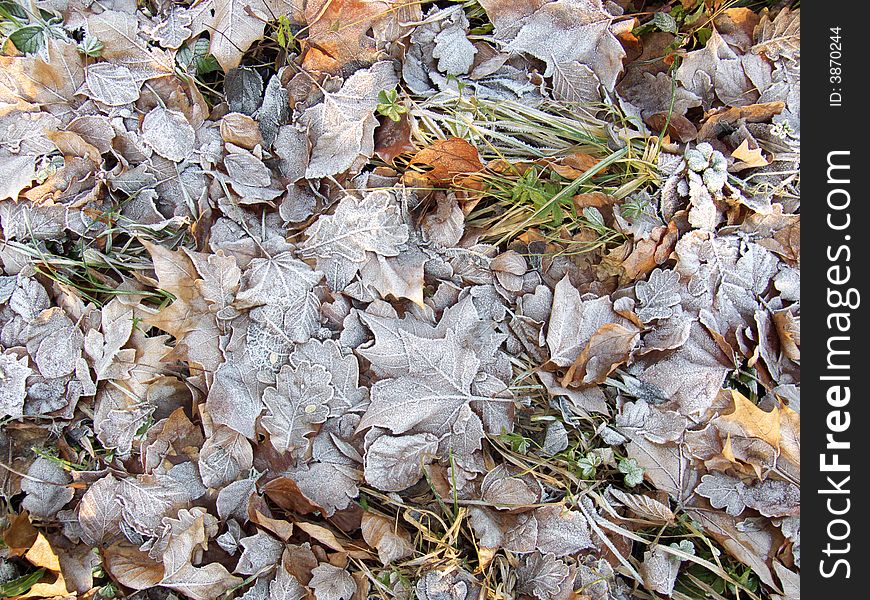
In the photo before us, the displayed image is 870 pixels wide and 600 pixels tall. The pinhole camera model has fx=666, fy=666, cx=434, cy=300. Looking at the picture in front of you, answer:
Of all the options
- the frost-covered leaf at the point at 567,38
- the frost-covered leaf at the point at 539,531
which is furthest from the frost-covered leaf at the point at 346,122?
the frost-covered leaf at the point at 539,531

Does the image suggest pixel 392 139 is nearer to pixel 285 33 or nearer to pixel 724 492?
pixel 285 33

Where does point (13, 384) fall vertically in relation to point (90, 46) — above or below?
below

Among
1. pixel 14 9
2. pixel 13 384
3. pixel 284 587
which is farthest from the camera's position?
pixel 14 9

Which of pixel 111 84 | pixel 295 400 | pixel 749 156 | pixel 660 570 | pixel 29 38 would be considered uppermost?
pixel 29 38

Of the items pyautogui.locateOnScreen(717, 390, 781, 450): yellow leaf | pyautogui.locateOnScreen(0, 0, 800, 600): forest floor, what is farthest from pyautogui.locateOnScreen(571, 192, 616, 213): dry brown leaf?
pyautogui.locateOnScreen(717, 390, 781, 450): yellow leaf

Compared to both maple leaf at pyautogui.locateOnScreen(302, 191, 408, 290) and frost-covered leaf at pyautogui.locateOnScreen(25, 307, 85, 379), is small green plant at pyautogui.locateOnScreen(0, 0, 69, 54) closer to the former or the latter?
frost-covered leaf at pyautogui.locateOnScreen(25, 307, 85, 379)

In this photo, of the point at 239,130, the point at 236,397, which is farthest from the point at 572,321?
the point at 239,130

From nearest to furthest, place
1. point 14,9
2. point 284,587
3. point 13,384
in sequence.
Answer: point 284,587 → point 13,384 → point 14,9
